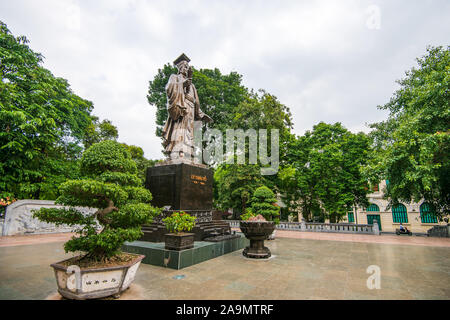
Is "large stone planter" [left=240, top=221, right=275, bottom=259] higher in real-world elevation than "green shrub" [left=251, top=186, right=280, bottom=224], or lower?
lower

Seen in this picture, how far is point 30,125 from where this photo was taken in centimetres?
932

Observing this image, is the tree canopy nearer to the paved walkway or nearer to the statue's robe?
the paved walkway

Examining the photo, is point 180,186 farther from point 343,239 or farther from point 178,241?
point 343,239

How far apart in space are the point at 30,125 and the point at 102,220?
894 cm

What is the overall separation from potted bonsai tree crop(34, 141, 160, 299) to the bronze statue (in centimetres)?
454

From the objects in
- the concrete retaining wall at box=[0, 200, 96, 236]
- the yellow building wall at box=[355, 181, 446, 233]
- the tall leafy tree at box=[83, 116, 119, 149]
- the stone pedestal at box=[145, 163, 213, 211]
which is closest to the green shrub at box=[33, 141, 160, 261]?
the stone pedestal at box=[145, 163, 213, 211]

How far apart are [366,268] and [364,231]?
10564mm

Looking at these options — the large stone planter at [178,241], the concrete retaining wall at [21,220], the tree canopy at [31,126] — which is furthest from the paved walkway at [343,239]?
the large stone planter at [178,241]

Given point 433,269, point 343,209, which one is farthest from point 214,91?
point 433,269

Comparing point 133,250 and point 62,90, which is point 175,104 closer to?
point 133,250

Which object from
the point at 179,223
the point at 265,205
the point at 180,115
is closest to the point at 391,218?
the point at 265,205

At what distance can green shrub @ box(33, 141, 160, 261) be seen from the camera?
321 cm

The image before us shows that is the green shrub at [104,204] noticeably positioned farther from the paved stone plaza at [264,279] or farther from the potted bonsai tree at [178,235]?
the potted bonsai tree at [178,235]

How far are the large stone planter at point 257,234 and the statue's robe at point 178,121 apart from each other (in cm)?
397
